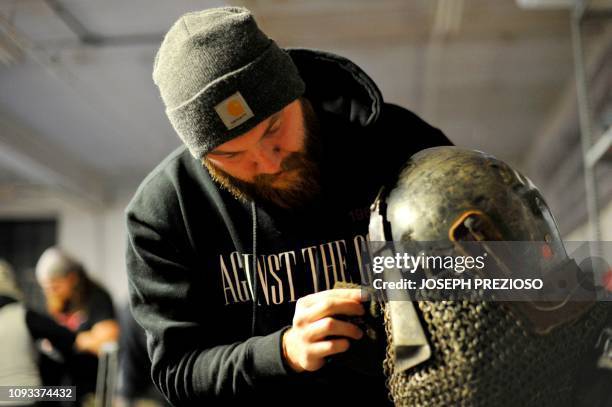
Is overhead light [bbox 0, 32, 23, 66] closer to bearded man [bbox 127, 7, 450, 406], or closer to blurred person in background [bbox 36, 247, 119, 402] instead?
blurred person in background [bbox 36, 247, 119, 402]

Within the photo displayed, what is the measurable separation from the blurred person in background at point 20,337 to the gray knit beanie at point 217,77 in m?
0.88

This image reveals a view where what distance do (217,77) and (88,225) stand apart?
8980 millimetres

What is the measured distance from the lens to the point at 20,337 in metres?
2.33

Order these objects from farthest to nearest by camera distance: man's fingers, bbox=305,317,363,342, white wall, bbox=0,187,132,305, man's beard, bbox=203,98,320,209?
1. white wall, bbox=0,187,132,305
2. man's beard, bbox=203,98,320,209
3. man's fingers, bbox=305,317,363,342

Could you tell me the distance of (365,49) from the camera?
5344 millimetres

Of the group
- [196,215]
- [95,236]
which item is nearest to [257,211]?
[196,215]

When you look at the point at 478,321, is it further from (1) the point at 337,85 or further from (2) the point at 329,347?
(1) the point at 337,85

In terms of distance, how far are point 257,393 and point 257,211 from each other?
30 cm

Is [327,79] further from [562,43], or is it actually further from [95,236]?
[95,236]

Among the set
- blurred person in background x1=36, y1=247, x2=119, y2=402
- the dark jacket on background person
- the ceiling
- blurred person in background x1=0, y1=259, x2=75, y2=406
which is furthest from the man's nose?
the ceiling

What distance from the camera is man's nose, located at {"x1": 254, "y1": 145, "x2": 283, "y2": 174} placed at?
44.7 inches

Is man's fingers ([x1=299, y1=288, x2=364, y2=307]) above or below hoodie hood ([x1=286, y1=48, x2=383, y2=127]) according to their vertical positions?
below

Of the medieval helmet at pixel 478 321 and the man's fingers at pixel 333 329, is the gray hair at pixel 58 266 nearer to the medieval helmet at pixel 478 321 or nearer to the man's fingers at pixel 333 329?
the man's fingers at pixel 333 329

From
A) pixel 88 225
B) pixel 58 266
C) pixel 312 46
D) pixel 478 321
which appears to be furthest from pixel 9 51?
pixel 88 225
